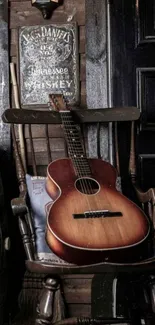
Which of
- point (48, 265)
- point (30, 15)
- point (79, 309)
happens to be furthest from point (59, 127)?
point (48, 265)

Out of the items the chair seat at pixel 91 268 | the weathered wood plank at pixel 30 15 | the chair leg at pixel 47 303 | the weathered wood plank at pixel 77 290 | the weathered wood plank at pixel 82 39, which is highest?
the weathered wood plank at pixel 30 15

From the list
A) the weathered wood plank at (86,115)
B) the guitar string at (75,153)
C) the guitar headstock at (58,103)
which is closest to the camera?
the guitar string at (75,153)

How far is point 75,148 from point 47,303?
0.84 m

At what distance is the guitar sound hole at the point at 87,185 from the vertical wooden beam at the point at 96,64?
2.06 ft

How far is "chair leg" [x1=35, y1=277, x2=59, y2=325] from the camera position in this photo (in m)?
2.32

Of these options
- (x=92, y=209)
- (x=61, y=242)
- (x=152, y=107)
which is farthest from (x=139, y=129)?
(x=61, y=242)

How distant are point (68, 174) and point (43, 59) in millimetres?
1008

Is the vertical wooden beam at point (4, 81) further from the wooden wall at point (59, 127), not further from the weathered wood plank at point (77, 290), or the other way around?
the weathered wood plank at point (77, 290)

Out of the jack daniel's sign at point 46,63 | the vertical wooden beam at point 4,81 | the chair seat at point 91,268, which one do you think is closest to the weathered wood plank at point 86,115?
the jack daniel's sign at point 46,63

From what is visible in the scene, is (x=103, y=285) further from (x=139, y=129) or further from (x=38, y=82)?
(x=38, y=82)

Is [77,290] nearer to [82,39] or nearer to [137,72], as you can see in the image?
[137,72]

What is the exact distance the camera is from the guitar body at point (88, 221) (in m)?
2.34

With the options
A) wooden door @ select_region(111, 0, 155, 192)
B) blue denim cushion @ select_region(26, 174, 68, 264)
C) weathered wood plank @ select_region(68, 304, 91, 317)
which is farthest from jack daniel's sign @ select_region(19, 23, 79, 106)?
weathered wood plank @ select_region(68, 304, 91, 317)

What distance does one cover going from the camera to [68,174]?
2.68m
